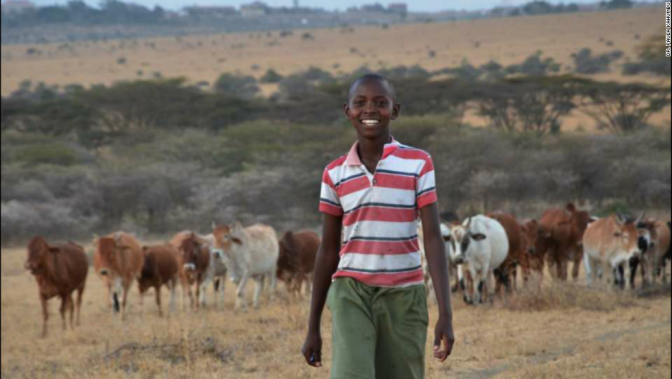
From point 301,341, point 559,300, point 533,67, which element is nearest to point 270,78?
point 533,67

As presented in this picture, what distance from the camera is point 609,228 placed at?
52.6ft

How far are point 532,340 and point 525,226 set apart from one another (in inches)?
272

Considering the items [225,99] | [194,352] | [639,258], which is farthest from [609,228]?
[225,99]

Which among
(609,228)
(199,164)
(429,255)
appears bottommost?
(199,164)

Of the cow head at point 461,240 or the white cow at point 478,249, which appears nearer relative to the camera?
the cow head at point 461,240

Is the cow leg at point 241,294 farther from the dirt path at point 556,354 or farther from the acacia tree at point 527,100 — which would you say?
the acacia tree at point 527,100

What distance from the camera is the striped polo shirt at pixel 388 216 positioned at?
4582mm

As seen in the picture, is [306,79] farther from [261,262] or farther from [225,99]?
[261,262]

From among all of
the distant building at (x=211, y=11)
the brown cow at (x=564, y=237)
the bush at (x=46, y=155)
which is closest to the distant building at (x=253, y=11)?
the distant building at (x=211, y=11)

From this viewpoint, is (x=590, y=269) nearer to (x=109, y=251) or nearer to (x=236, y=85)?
(x=109, y=251)

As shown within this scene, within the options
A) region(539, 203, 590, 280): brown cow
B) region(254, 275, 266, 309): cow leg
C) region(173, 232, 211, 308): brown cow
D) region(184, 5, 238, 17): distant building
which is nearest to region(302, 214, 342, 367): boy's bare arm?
region(254, 275, 266, 309): cow leg

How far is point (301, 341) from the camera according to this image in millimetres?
10117

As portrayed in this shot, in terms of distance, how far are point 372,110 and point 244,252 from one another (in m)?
11.6

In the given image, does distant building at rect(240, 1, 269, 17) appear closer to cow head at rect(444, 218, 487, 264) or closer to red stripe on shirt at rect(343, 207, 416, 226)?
cow head at rect(444, 218, 487, 264)
